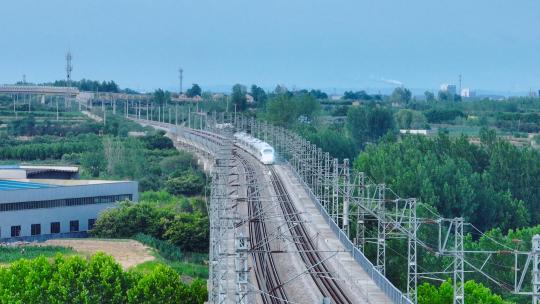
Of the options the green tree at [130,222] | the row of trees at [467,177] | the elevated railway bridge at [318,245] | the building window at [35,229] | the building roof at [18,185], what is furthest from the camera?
the row of trees at [467,177]

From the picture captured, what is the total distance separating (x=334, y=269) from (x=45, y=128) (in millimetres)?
79626

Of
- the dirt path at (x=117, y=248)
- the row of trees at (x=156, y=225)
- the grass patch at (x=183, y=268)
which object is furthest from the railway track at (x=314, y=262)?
the dirt path at (x=117, y=248)

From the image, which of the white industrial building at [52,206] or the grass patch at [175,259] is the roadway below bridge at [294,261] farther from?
the white industrial building at [52,206]

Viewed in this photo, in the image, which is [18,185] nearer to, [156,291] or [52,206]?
[52,206]

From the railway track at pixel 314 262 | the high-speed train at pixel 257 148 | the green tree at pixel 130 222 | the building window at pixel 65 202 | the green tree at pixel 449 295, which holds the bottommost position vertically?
the green tree at pixel 130 222

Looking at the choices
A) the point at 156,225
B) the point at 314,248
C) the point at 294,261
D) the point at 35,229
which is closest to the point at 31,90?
the point at 35,229

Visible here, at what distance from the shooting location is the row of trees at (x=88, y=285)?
31.6 metres

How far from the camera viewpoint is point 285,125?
10550 cm

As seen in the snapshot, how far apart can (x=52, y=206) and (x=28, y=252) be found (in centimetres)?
880

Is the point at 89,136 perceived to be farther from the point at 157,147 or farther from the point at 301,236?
the point at 301,236

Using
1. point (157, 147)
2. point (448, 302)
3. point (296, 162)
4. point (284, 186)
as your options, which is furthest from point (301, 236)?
point (157, 147)

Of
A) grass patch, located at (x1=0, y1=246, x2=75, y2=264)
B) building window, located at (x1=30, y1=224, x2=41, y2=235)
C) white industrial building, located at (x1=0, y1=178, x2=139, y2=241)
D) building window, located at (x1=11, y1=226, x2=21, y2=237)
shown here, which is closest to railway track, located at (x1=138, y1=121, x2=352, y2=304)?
grass patch, located at (x1=0, y1=246, x2=75, y2=264)

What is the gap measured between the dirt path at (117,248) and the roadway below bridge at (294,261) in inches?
193

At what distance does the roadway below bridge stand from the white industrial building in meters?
9.91
